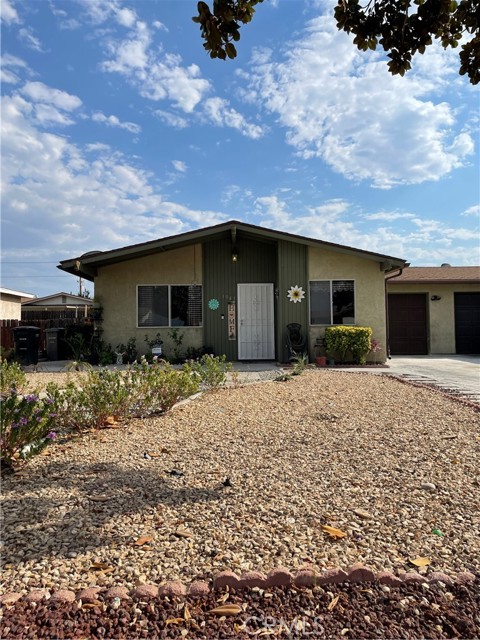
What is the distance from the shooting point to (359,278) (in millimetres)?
10688

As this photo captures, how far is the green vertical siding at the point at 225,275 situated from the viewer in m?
11.2

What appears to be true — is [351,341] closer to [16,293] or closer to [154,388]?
[154,388]

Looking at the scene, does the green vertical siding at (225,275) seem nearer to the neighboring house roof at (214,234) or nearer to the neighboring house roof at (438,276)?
the neighboring house roof at (214,234)

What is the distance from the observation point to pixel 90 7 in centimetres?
480

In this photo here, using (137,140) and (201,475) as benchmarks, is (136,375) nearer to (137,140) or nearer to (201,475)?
(201,475)

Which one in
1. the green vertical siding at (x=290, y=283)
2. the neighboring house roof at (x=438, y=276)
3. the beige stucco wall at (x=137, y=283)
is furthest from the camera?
the neighboring house roof at (x=438, y=276)

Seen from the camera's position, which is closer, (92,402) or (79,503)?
(79,503)

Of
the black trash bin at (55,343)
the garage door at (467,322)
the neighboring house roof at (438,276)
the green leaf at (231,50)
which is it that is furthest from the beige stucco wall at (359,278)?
the green leaf at (231,50)

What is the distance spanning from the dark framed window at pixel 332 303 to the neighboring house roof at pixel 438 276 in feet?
10.8

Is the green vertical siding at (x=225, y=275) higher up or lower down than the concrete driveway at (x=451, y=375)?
higher up

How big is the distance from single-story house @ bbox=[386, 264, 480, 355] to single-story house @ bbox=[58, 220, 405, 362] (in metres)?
3.35

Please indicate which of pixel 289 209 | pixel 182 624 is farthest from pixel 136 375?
pixel 289 209

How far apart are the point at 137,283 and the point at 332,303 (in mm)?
5418

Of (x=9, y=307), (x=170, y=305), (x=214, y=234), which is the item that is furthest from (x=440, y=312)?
(x=9, y=307)
